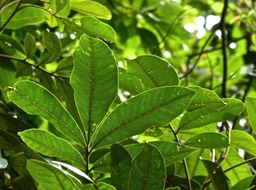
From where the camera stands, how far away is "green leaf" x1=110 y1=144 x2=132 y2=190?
69 cm

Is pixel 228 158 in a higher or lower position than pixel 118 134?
lower

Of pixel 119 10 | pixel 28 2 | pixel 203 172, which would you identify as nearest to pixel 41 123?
pixel 28 2

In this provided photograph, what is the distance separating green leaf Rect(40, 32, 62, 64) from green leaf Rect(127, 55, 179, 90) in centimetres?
24

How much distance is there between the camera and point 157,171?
2.16 feet

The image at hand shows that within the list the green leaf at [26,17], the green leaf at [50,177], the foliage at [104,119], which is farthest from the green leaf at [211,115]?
the green leaf at [26,17]

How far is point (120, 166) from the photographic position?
0.70 m

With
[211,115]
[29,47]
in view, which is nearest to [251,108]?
[211,115]

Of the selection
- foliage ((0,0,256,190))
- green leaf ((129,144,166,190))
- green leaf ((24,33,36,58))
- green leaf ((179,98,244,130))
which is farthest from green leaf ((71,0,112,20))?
green leaf ((129,144,166,190))

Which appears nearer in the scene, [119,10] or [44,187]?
[44,187]

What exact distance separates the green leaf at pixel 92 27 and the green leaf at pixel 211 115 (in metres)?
0.19

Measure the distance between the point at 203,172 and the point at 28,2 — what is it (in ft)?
1.51

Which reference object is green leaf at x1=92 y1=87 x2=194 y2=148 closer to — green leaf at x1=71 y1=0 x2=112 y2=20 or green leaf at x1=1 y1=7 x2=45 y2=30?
green leaf at x1=71 y1=0 x2=112 y2=20

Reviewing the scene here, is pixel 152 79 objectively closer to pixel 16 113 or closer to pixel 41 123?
pixel 16 113

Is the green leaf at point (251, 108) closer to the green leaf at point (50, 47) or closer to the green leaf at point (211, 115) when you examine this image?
the green leaf at point (211, 115)
